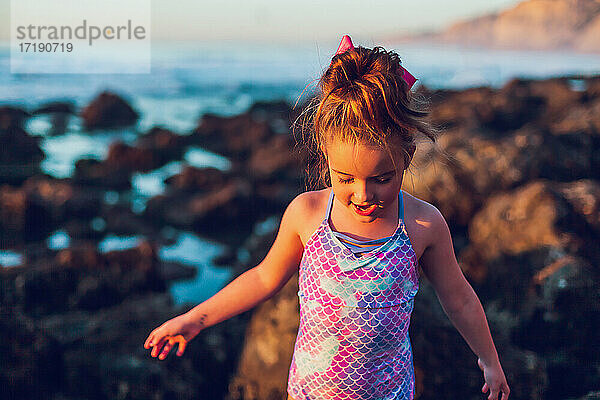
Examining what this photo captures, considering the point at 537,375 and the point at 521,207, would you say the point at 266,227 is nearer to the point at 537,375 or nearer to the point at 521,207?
the point at 521,207

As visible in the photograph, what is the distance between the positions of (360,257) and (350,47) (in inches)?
22.4

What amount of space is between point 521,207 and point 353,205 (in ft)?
7.22

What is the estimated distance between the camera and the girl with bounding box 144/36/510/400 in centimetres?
146

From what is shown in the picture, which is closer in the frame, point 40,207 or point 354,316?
point 354,316

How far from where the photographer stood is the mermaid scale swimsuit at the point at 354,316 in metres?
1.61

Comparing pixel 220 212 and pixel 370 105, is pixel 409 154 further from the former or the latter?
pixel 220 212

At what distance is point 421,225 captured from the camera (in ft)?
5.46

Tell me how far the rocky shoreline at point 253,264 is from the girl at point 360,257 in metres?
0.41

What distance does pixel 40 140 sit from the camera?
6.55 metres

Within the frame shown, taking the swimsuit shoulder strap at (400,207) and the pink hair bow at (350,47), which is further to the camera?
the swimsuit shoulder strap at (400,207)

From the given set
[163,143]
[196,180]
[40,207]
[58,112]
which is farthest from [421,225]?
[58,112]

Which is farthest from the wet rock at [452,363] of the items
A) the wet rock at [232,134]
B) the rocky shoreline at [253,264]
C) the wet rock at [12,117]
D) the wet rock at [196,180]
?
the wet rock at [12,117]

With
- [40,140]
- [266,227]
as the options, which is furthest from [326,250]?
[40,140]

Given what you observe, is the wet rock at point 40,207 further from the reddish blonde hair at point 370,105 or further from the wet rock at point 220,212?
the reddish blonde hair at point 370,105
